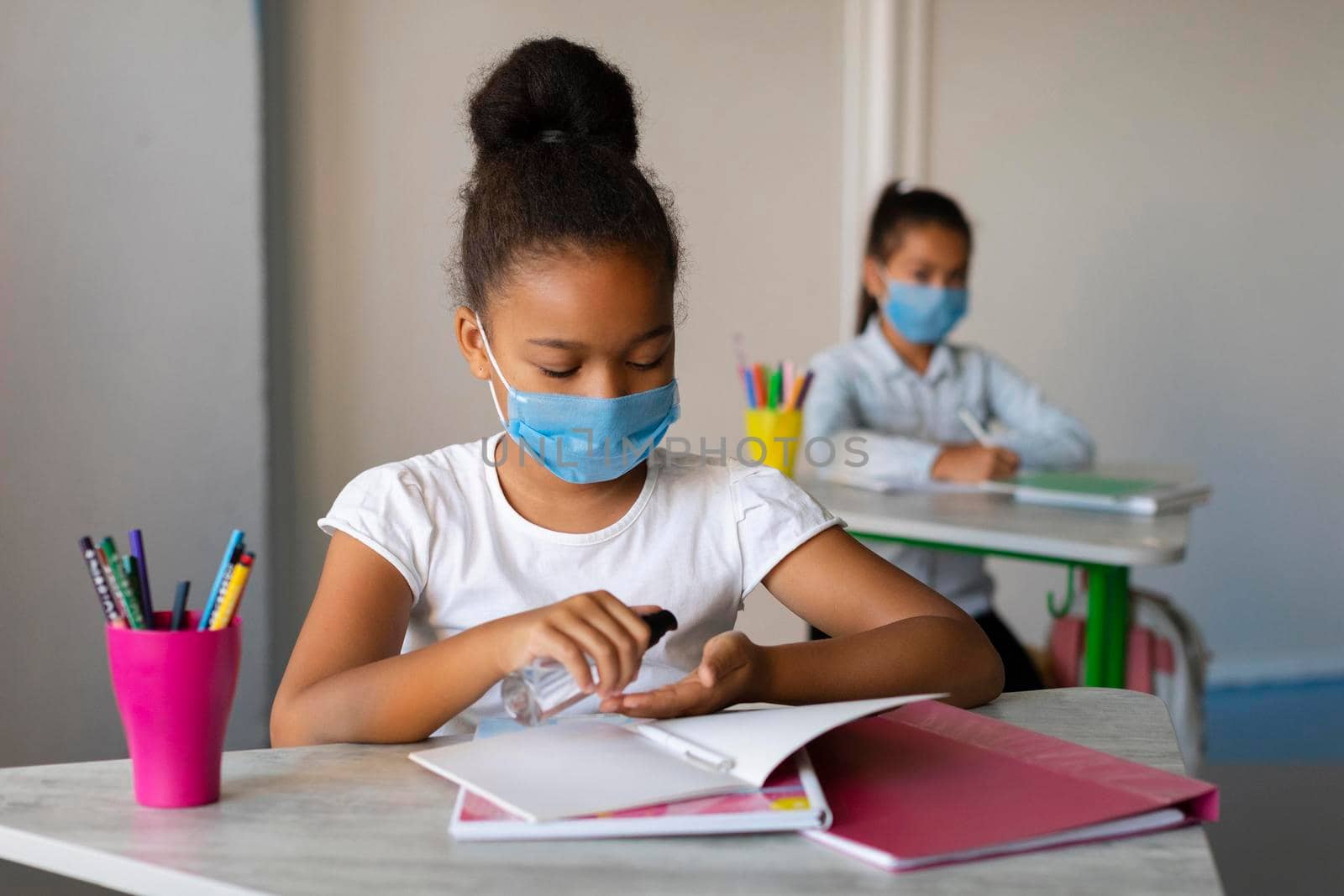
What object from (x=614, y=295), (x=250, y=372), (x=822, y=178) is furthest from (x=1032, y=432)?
(x=614, y=295)

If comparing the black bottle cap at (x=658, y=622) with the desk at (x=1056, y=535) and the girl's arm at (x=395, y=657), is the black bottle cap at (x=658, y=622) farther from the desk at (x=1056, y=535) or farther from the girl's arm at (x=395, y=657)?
the desk at (x=1056, y=535)

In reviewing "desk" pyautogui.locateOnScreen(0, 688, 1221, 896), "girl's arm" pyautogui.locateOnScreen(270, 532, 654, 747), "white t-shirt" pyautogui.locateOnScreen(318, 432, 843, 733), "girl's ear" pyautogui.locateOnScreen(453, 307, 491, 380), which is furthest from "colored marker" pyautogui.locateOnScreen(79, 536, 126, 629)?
"girl's ear" pyautogui.locateOnScreen(453, 307, 491, 380)

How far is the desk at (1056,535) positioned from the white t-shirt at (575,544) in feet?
2.32

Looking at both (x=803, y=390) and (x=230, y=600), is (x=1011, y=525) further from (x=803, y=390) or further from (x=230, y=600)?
(x=230, y=600)

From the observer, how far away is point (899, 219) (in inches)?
106

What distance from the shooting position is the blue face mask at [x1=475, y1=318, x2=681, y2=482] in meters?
1.13

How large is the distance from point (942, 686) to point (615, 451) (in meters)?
0.34

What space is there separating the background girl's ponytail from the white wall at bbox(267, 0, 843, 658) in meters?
0.66

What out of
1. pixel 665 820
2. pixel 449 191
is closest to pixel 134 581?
pixel 665 820

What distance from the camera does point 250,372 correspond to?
2.62 meters

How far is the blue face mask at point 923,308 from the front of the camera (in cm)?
263

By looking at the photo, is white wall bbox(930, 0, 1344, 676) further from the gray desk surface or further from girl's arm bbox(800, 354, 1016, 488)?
the gray desk surface

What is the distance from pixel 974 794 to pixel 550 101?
0.75 meters

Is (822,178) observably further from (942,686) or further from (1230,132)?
(942,686)
